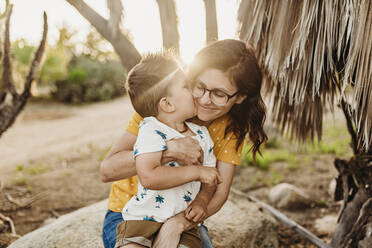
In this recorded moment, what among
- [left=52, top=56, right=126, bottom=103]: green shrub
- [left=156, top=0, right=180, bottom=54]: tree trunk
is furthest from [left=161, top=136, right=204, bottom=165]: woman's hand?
[left=52, top=56, right=126, bottom=103]: green shrub

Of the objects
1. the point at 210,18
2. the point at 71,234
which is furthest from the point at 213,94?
the point at 71,234

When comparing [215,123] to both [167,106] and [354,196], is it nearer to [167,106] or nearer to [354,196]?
[167,106]

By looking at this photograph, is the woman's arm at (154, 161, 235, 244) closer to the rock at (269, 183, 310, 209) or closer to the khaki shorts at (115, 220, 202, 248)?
the khaki shorts at (115, 220, 202, 248)

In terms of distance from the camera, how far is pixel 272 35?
247cm

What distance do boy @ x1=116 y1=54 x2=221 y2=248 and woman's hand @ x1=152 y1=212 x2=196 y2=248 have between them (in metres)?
0.03

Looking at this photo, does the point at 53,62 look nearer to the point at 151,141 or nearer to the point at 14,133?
the point at 14,133

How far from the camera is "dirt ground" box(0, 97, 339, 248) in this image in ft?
13.3

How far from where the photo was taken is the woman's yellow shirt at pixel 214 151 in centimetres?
209

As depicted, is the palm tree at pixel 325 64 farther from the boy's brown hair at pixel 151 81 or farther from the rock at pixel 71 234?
the rock at pixel 71 234

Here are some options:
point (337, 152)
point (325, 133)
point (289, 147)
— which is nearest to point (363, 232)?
point (337, 152)

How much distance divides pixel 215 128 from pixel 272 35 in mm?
841

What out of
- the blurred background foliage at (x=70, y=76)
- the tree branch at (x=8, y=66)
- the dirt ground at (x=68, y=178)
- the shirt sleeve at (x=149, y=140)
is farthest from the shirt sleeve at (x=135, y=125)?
the blurred background foliage at (x=70, y=76)

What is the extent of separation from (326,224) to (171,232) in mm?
2700

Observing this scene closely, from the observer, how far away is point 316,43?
7.38ft
